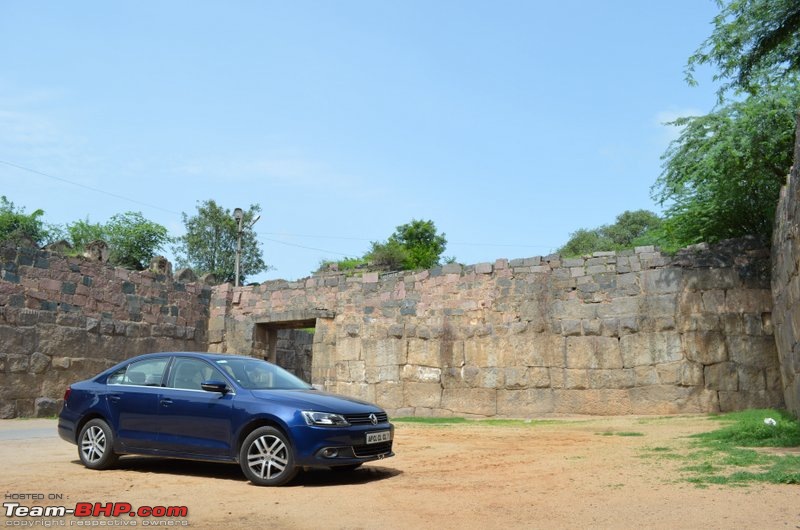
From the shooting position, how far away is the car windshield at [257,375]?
8.01 metres

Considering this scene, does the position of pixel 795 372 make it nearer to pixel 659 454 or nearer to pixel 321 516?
pixel 659 454

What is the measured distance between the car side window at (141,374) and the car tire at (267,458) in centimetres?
163

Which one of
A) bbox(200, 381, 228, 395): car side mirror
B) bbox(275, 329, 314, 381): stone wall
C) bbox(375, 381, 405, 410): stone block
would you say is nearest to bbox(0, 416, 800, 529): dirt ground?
bbox(200, 381, 228, 395): car side mirror

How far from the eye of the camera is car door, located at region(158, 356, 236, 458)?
7.46m

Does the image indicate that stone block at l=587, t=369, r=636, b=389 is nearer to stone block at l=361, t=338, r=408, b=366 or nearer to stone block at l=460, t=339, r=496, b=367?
stone block at l=460, t=339, r=496, b=367

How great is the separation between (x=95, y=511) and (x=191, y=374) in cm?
250

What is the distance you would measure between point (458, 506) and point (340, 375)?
12179 millimetres

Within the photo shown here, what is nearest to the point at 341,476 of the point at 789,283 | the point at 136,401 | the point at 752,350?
the point at 136,401

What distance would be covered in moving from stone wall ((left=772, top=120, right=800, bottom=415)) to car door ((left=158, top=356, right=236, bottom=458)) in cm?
763

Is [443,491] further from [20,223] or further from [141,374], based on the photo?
[20,223]

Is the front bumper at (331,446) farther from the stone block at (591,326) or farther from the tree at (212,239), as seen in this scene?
the tree at (212,239)

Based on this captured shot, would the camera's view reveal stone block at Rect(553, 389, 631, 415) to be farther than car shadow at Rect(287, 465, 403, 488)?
Yes

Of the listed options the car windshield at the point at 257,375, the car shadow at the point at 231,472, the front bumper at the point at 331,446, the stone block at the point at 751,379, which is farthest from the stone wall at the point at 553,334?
the front bumper at the point at 331,446
